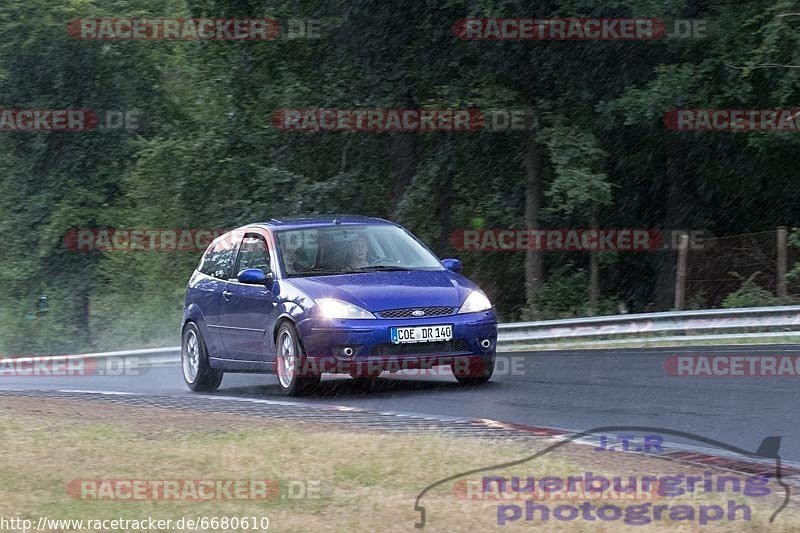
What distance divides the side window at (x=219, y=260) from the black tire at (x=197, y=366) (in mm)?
635

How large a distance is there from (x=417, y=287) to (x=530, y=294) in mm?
16735

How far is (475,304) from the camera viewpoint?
41.1 ft

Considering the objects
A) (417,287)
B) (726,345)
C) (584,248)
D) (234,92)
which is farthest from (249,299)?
(234,92)

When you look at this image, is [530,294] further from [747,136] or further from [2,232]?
[2,232]

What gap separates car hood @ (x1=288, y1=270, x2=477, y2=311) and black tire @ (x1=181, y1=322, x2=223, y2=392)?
7.42 ft

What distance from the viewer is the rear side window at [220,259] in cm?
1452

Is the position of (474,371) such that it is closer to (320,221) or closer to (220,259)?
(320,221)

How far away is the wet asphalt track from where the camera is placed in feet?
32.7

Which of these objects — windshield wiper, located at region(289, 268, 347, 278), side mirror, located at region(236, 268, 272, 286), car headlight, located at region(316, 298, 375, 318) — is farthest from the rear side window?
car headlight, located at region(316, 298, 375, 318)

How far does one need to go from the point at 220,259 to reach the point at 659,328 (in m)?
6.38

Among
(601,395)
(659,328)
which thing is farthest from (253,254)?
(659,328)

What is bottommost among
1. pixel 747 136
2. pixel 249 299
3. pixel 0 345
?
pixel 0 345

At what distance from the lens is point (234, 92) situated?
106ft

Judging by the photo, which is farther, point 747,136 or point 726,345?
point 747,136
